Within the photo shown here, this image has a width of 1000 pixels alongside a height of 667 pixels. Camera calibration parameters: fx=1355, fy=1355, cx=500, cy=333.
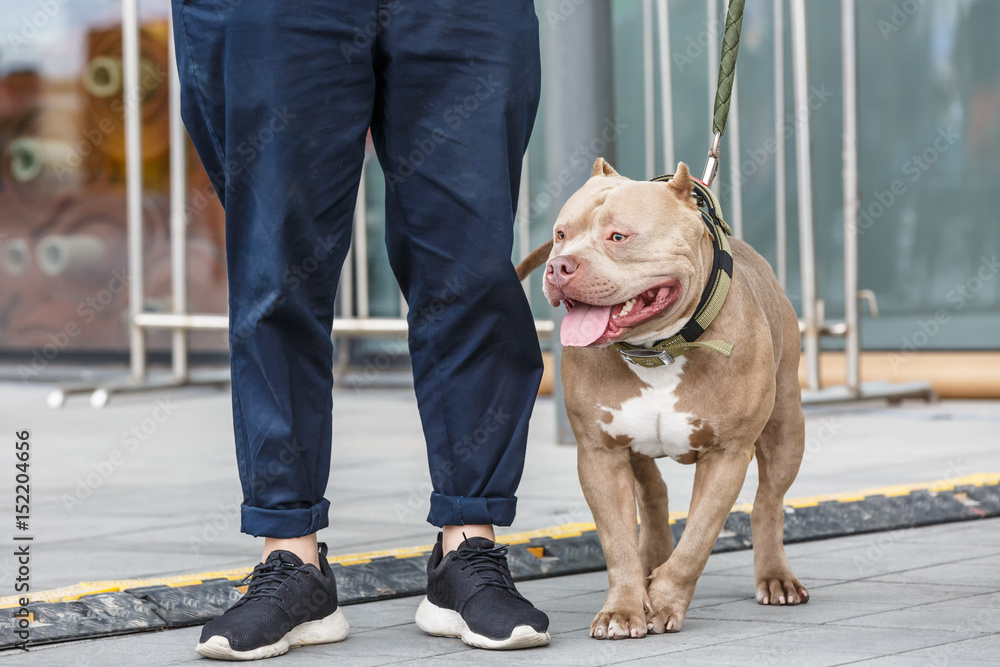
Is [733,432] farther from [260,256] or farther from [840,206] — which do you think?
[840,206]

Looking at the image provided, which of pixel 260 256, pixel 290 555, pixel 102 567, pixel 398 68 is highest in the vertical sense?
pixel 398 68

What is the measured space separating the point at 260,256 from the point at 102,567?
3.43 ft

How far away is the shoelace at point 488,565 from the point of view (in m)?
2.39

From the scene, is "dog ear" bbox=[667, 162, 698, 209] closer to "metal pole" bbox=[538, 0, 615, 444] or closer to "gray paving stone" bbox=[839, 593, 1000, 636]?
"gray paving stone" bbox=[839, 593, 1000, 636]

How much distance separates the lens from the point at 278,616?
2.27 m

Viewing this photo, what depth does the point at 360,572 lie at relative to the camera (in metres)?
2.81

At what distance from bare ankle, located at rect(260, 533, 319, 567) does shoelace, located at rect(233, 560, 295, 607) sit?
4 centimetres

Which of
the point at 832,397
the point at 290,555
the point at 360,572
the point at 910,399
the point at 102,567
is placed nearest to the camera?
the point at 290,555

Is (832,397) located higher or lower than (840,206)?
lower

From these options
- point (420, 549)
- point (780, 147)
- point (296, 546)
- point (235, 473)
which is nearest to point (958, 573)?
point (420, 549)

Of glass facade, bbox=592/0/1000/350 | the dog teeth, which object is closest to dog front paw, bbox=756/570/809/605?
the dog teeth

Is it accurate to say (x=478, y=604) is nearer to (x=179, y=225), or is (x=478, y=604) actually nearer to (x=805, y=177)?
(x=805, y=177)

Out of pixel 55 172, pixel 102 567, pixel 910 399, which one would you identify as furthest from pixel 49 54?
pixel 102 567

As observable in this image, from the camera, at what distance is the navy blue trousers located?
7.74 feet
